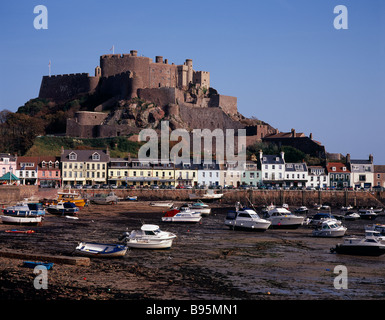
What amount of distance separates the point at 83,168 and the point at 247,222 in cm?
4225

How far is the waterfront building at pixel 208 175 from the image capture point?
79.5 m

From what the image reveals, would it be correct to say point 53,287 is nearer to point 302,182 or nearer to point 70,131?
point 302,182

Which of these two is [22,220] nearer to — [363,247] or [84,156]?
[363,247]

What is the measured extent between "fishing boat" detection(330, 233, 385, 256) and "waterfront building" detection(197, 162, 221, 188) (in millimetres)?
50034

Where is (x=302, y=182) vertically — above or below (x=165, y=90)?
below

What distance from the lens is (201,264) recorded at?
83.6ft

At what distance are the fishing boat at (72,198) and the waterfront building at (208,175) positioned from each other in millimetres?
21988

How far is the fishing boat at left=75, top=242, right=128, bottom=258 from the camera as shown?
26.1m

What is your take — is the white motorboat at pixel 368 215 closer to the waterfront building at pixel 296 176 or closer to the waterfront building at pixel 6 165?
the waterfront building at pixel 296 176

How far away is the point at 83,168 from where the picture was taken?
3031 inches

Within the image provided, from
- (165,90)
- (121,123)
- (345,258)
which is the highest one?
(165,90)
